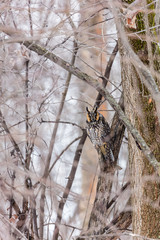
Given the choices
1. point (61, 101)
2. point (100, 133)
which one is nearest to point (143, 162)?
point (100, 133)

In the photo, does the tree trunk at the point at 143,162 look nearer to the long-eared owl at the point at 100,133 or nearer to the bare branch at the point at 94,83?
the bare branch at the point at 94,83

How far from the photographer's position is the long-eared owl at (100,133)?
2.13 m

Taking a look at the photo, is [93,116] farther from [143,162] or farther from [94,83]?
[143,162]

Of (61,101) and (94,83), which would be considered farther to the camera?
(61,101)

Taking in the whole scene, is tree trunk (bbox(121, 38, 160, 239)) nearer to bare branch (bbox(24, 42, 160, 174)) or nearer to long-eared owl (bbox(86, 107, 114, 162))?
bare branch (bbox(24, 42, 160, 174))

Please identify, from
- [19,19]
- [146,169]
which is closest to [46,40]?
[19,19]

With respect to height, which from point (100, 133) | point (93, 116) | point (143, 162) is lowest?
point (143, 162)

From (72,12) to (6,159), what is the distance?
1.02 meters

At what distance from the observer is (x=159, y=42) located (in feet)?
5.35

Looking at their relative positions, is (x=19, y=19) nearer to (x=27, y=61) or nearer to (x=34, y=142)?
(x=27, y=61)

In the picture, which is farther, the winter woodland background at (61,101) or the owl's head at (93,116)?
the owl's head at (93,116)

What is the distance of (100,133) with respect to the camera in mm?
2137

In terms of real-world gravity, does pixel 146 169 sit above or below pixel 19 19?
below

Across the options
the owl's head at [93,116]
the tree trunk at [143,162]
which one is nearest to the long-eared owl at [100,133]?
the owl's head at [93,116]
